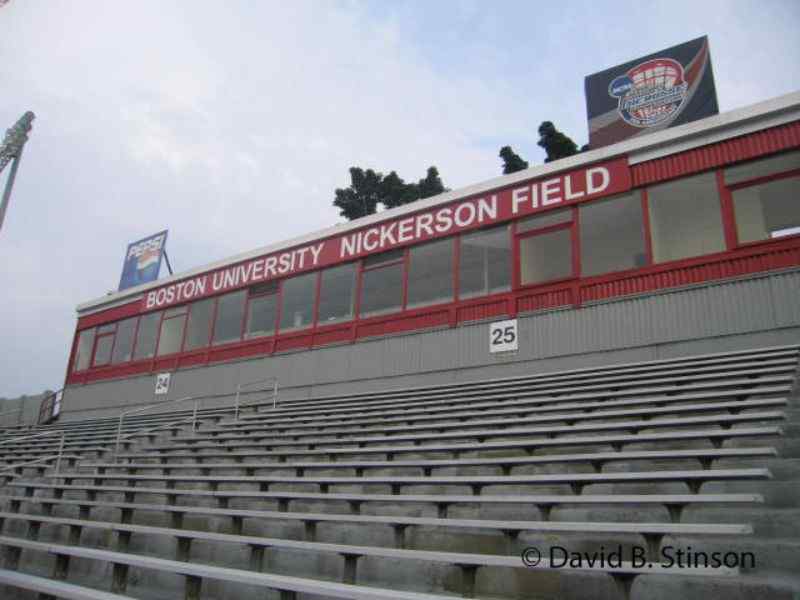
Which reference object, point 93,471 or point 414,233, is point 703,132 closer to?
point 414,233

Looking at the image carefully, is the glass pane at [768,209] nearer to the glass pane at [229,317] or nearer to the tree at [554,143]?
the glass pane at [229,317]

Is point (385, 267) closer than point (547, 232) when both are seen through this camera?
No

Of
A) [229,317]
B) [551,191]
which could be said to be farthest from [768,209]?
[229,317]

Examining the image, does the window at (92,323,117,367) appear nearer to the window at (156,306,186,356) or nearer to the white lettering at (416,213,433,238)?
the window at (156,306,186,356)

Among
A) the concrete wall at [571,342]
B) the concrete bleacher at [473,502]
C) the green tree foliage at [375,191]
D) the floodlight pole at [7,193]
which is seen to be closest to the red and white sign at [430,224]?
the concrete wall at [571,342]

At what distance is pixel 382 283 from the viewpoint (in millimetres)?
12078

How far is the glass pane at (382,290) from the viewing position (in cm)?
1175

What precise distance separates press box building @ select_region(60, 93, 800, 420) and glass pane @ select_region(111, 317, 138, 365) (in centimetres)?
259

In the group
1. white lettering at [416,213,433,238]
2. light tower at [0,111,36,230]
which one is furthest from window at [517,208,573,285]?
light tower at [0,111,36,230]

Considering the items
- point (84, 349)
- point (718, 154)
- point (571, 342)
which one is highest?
point (718, 154)

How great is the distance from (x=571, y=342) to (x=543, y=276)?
121 centimetres

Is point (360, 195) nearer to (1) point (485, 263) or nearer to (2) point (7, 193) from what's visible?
(2) point (7, 193)

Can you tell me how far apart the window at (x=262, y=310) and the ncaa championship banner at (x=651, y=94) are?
7.22 meters

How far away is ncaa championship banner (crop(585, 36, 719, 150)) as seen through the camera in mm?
9836
